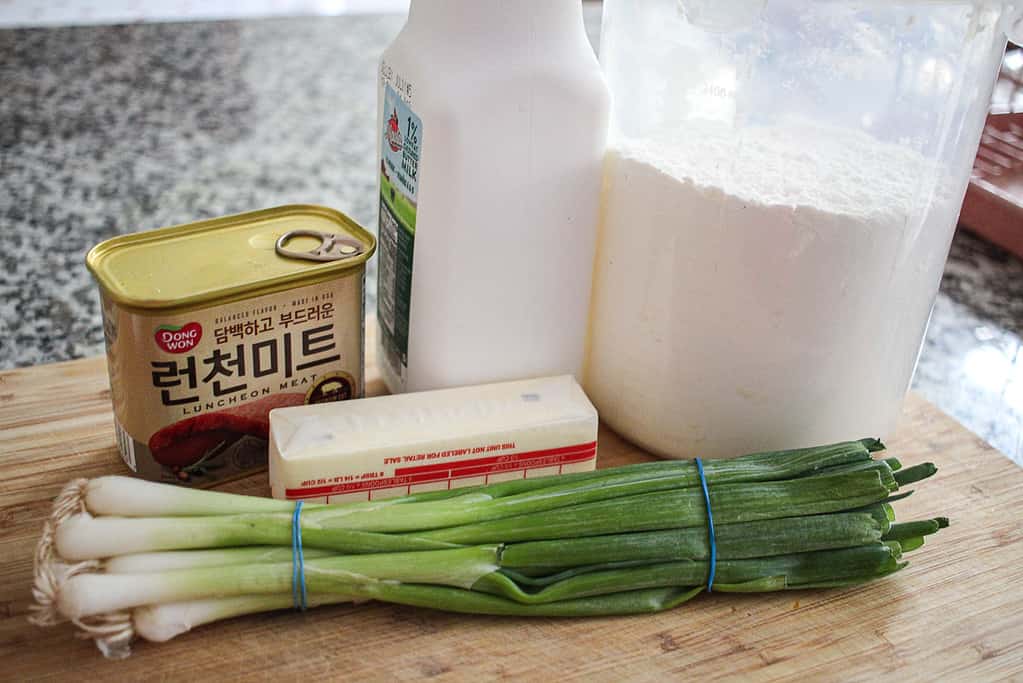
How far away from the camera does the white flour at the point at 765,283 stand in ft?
2.99

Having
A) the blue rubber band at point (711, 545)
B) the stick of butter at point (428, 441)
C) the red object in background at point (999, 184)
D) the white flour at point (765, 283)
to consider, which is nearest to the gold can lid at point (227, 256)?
the stick of butter at point (428, 441)

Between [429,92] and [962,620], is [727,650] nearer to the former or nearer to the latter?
[962,620]

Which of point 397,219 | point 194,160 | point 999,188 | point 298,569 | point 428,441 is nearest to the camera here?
point 298,569

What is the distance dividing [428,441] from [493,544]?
12 cm

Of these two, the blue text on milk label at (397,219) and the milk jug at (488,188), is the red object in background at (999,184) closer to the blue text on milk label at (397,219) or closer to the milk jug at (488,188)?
the milk jug at (488,188)

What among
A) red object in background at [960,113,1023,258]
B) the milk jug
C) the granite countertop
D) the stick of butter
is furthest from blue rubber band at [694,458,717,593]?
red object in background at [960,113,1023,258]

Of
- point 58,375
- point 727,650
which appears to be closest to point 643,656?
point 727,650

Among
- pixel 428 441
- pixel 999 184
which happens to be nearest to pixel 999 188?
pixel 999 184

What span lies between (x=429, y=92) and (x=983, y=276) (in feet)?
3.16

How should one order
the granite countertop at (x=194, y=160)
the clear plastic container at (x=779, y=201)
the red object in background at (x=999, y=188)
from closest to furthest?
the clear plastic container at (x=779, y=201), the granite countertop at (x=194, y=160), the red object in background at (x=999, y=188)

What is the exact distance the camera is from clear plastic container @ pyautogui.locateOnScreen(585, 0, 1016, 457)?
2.92 ft

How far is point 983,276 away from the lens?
4.86 ft

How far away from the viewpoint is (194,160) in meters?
1.62

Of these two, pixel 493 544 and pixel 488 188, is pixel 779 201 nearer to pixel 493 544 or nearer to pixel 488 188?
pixel 488 188
